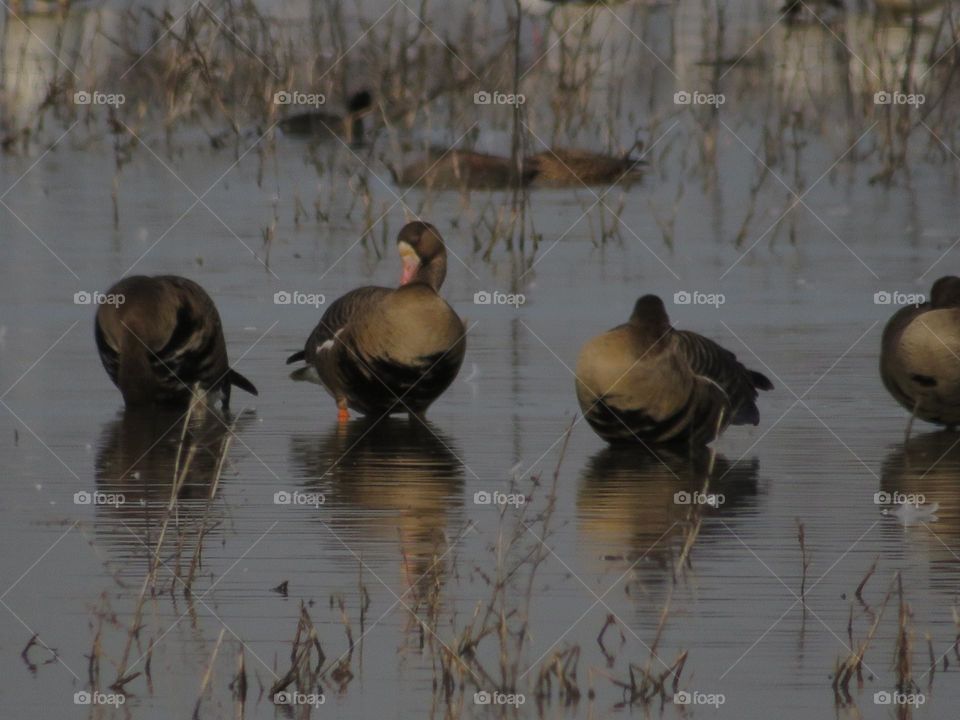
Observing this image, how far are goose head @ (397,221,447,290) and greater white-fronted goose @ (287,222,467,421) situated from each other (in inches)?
25.1

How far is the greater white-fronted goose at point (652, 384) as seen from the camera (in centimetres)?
1010

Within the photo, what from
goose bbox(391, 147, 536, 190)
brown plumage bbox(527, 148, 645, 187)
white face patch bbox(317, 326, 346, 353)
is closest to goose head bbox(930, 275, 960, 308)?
white face patch bbox(317, 326, 346, 353)

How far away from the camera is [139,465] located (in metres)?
9.99

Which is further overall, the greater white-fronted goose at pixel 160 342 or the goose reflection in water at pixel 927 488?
the greater white-fronted goose at pixel 160 342

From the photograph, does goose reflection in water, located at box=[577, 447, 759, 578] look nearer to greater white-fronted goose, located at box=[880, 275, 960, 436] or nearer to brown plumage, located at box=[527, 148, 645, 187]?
greater white-fronted goose, located at box=[880, 275, 960, 436]

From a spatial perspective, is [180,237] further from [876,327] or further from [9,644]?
[9,644]

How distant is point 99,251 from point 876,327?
551 cm
